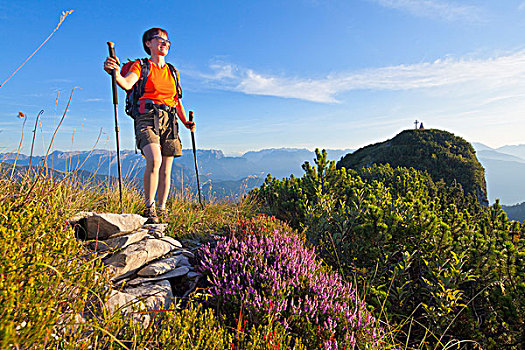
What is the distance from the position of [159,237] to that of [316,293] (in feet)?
7.78

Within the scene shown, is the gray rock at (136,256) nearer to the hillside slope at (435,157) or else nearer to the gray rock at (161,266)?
the gray rock at (161,266)

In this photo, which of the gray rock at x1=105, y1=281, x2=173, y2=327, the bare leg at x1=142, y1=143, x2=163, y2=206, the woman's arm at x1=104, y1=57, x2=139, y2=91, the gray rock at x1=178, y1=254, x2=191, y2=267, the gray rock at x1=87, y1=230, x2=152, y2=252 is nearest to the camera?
the gray rock at x1=105, y1=281, x2=173, y2=327

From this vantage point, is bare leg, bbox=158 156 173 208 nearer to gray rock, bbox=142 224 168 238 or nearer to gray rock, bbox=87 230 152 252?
gray rock, bbox=142 224 168 238

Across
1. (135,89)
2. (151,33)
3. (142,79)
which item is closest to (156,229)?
(135,89)

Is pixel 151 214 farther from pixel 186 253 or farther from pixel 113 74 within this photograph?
pixel 113 74

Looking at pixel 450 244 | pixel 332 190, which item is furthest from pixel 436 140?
pixel 450 244

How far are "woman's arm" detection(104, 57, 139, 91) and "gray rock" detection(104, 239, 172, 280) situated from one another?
2.48m

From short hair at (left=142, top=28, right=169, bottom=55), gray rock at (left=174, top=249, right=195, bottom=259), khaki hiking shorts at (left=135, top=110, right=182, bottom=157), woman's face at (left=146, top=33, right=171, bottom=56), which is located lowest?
gray rock at (left=174, top=249, right=195, bottom=259)

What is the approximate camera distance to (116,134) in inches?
190

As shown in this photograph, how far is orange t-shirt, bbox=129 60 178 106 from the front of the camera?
4793mm

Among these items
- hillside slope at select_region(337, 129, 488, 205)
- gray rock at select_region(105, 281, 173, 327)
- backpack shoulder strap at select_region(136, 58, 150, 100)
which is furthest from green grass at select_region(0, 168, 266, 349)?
hillside slope at select_region(337, 129, 488, 205)

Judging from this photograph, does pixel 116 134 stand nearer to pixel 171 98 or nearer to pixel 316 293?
pixel 171 98

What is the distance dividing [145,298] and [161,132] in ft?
10.3

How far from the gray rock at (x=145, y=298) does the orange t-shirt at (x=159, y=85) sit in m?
3.27
